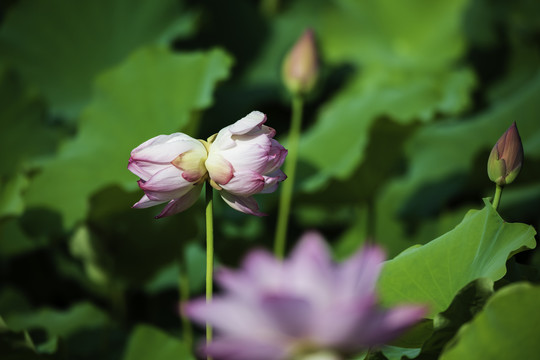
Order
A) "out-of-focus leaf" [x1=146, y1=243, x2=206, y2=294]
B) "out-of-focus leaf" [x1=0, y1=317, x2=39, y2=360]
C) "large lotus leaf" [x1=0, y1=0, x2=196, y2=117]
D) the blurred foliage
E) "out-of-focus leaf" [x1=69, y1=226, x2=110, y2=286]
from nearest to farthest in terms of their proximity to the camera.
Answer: "out-of-focus leaf" [x1=0, y1=317, x2=39, y2=360]
the blurred foliage
"out-of-focus leaf" [x1=69, y1=226, x2=110, y2=286]
"out-of-focus leaf" [x1=146, y1=243, x2=206, y2=294]
"large lotus leaf" [x1=0, y1=0, x2=196, y2=117]

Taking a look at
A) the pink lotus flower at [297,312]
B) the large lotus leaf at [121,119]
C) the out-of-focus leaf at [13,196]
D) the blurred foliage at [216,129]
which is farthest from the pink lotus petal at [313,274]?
the large lotus leaf at [121,119]

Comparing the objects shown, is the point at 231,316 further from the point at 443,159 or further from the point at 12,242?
the point at 443,159

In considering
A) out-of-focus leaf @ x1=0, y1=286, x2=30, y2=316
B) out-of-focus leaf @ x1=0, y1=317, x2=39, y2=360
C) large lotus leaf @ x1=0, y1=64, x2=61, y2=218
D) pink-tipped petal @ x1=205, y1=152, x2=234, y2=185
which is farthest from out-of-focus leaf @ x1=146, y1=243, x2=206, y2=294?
pink-tipped petal @ x1=205, y1=152, x2=234, y2=185

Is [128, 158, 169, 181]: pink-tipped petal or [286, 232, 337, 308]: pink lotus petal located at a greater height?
[128, 158, 169, 181]: pink-tipped petal

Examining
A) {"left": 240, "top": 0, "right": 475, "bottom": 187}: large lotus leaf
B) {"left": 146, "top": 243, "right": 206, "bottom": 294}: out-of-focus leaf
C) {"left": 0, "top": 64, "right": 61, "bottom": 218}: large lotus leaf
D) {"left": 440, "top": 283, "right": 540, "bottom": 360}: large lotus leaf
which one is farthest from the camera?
{"left": 240, "top": 0, "right": 475, "bottom": 187}: large lotus leaf

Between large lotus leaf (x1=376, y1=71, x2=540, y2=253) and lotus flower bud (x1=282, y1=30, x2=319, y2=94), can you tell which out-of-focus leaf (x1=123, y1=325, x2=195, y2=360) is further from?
large lotus leaf (x1=376, y1=71, x2=540, y2=253)

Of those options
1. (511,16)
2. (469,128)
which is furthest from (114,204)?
(511,16)
